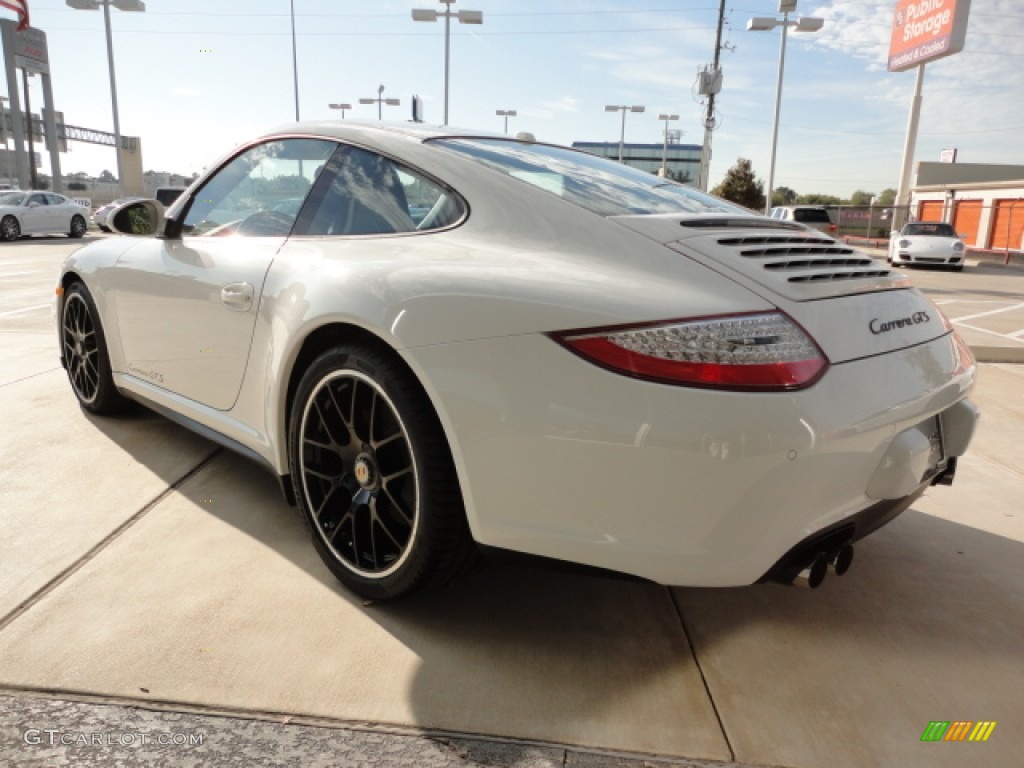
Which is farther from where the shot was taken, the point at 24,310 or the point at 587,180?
the point at 24,310

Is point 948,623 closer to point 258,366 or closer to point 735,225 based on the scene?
point 735,225

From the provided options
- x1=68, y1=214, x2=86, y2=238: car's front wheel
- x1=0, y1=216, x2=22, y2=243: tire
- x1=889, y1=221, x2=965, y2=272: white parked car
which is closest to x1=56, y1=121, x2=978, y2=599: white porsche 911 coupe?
x1=889, y1=221, x2=965, y2=272: white parked car

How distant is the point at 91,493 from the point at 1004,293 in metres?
15.4

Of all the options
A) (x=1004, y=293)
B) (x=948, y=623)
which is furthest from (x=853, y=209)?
(x=948, y=623)

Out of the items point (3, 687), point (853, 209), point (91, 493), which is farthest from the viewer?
point (853, 209)

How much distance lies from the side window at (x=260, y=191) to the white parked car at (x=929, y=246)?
19670 millimetres

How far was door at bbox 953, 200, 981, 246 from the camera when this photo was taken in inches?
1363

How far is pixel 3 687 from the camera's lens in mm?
1834

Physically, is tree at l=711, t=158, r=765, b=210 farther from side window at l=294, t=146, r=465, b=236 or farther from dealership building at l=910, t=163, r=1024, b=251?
side window at l=294, t=146, r=465, b=236

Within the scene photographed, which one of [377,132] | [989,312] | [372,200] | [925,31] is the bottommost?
[989,312]

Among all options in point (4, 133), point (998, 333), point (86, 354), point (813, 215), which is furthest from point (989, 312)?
→ point (4, 133)

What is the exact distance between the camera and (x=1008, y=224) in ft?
104

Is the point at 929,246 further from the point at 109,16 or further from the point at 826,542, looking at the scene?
the point at 109,16

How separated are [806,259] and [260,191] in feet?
6.39
